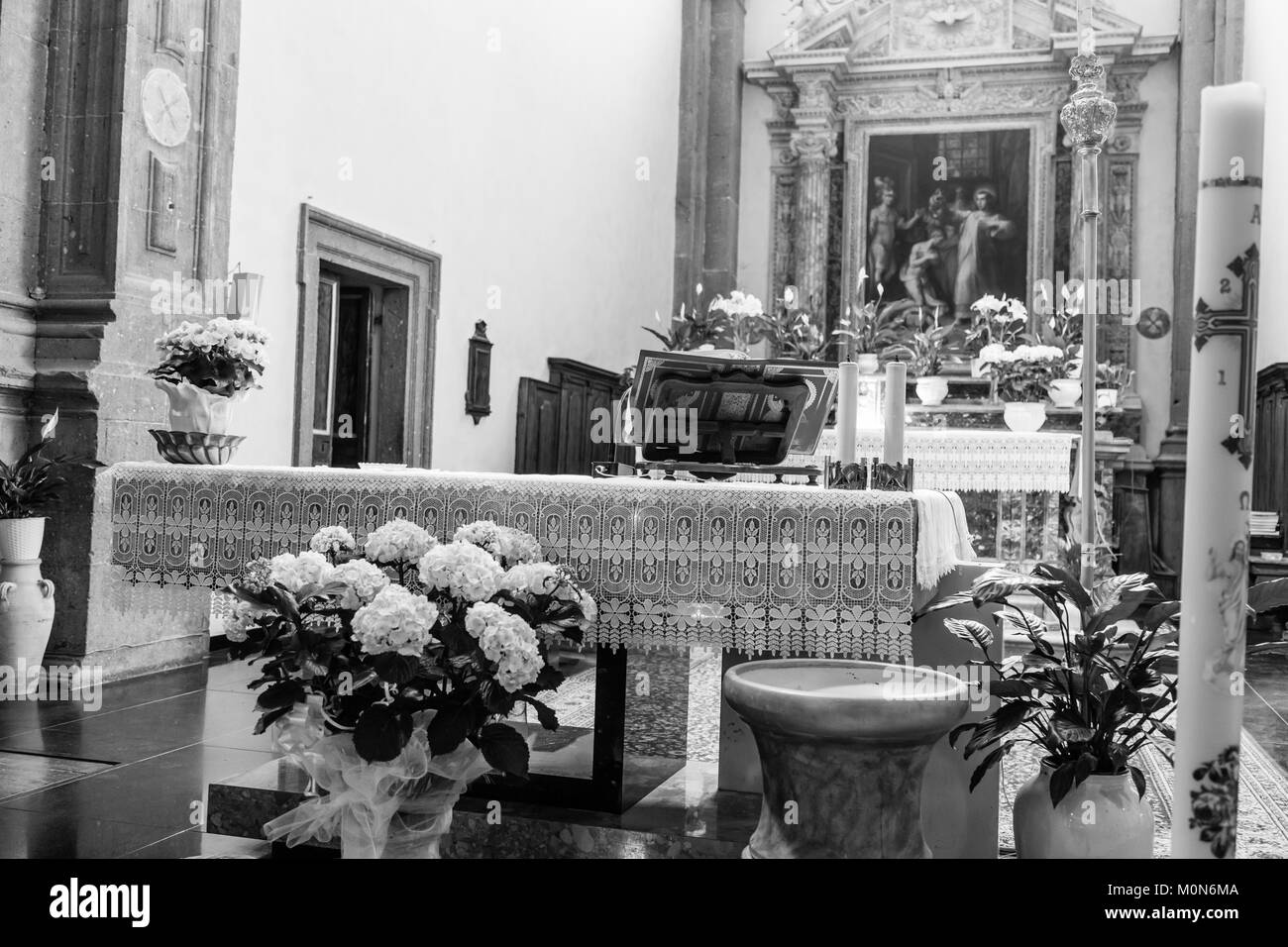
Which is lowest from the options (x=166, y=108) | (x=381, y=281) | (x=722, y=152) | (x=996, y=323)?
(x=381, y=281)

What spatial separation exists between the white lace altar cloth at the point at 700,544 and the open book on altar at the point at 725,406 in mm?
184

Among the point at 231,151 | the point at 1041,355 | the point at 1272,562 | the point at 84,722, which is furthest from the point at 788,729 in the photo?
the point at 1272,562

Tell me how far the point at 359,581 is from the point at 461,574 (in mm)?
234

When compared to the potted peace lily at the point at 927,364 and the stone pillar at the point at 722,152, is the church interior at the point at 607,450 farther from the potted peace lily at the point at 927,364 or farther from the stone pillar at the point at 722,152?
the stone pillar at the point at 722,152

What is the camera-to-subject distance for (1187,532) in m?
1.32

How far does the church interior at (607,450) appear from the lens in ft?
8.36

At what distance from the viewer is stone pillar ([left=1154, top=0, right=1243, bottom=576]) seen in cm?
1132

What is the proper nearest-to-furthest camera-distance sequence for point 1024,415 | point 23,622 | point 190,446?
point 190,446 → point 23,622 → point 1024,415

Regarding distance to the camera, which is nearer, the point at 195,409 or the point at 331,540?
the point at 331,540

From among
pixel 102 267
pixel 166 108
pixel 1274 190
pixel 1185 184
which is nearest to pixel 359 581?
pixel 102 267

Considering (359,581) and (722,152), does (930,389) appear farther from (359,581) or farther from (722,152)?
Answer: (359,581)

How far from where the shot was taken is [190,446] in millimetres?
3773
